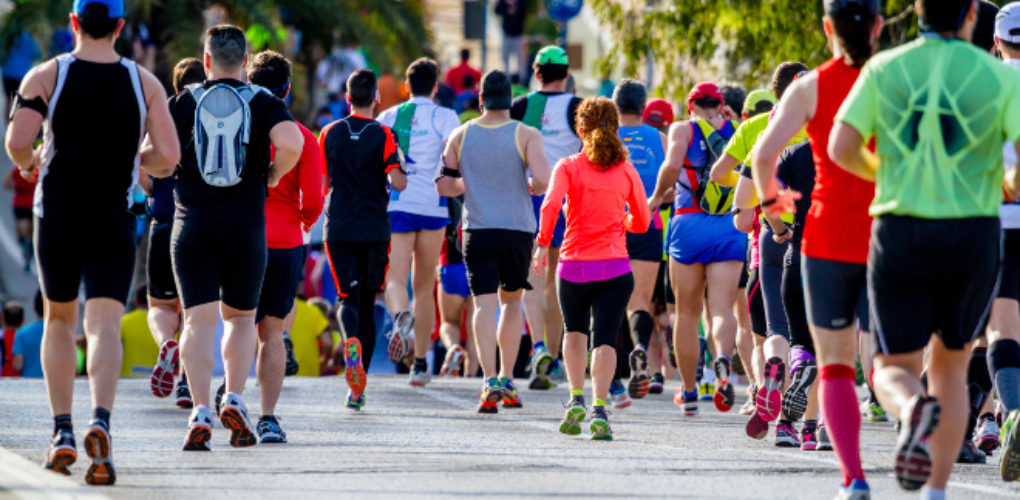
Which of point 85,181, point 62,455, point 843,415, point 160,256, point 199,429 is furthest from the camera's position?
point 160,256

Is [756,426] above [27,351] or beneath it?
above

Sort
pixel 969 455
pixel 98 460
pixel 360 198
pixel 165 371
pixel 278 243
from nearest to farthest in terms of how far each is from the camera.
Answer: pixel 98 460 < pixel 969 455 < pixel 278 243 < pixel 165 371 < pixel 360 198

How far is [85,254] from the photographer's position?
7.89 meters

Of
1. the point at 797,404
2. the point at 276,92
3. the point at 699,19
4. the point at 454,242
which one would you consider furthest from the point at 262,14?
the point at 797,404

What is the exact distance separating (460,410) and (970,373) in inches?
158

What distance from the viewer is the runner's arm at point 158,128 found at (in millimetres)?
7980

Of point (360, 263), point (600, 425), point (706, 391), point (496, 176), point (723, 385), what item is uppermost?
point (496, 176)

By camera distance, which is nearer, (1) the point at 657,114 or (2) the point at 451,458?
(2) the point at 451,458

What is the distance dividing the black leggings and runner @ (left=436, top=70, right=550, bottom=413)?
5.31 feet

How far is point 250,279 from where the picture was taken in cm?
903

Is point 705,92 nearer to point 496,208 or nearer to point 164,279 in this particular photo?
point 496,208

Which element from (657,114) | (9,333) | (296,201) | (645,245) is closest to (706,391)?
(645,245)

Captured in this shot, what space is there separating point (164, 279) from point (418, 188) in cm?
307

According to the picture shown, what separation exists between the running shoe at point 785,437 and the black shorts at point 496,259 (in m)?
2.79
